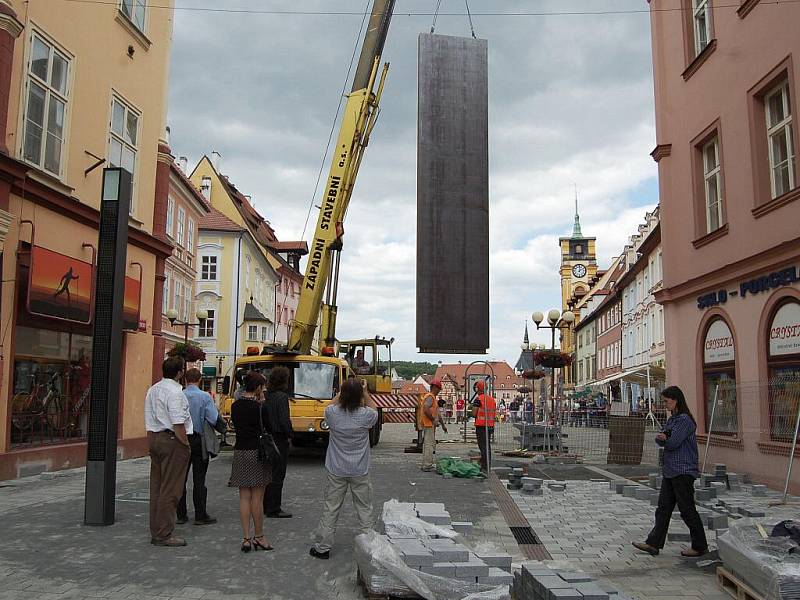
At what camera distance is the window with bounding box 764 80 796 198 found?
12.2 meters

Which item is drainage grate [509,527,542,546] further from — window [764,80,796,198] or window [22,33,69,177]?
window [22,33,69,177]

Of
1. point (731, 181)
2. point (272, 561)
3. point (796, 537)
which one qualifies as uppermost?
point (731, 181)

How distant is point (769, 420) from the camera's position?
1178 cm

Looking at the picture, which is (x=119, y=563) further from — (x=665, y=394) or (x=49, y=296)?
(x=49, y=296)

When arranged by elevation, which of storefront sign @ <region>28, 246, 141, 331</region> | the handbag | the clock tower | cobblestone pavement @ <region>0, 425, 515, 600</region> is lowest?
cobblestone pavement @ <region>0, 425, 515, 600</region>

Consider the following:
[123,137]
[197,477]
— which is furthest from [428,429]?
[123,137]

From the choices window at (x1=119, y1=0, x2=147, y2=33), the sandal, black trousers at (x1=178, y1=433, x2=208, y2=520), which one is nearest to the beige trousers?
black trousers at (x1=178, y1=433, x2=208, y2=520)

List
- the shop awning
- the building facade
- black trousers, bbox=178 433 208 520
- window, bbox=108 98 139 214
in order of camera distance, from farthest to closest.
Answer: the shop awning → the building facade → window, bbox=108 98 139 214 → black trousers, bbox=178 433 208 520

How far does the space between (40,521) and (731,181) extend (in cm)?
1278

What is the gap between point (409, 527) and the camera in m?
6.43

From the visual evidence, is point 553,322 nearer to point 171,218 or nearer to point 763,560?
point 763,560

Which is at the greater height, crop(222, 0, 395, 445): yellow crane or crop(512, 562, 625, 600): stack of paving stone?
crop(222, 0, 395, 445): yellow crane

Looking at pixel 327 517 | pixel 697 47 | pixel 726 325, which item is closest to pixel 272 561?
pixel 327 517

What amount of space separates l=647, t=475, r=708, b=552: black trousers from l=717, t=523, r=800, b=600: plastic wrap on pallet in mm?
755
